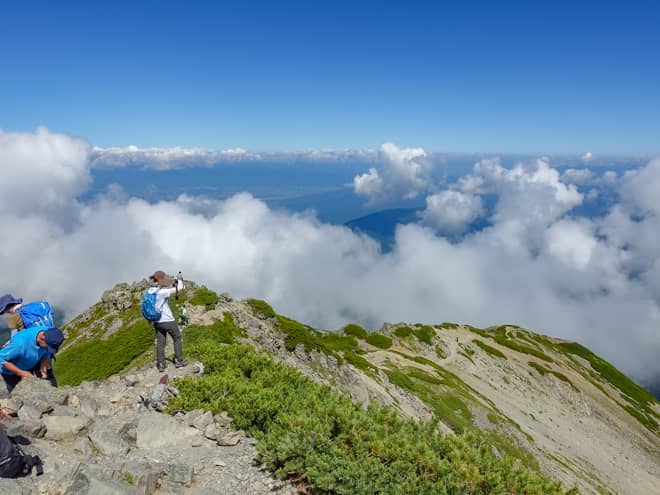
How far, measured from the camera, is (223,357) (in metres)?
18.0

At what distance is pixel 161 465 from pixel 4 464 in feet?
10.4

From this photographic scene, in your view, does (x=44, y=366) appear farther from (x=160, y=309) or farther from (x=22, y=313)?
(x=160, y=309)

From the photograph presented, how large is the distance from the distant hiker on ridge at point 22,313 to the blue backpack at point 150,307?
4.02m

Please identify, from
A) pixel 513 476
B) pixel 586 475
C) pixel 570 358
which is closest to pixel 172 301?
pixel 513 476

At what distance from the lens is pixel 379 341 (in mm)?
87938

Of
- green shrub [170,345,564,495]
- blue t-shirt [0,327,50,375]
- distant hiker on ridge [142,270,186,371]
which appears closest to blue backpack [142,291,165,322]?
distant hiker on ridge [142,270,186,371]

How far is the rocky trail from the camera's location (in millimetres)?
8320

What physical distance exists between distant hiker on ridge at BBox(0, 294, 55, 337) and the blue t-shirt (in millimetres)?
380

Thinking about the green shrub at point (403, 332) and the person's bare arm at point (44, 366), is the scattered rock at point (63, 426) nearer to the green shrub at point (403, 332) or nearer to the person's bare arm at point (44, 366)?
the person's bare arm at point (44, 366)

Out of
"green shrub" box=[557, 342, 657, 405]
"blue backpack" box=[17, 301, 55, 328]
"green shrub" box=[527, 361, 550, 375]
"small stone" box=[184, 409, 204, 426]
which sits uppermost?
"blue backpack" box=[17, 301, 55, 328]

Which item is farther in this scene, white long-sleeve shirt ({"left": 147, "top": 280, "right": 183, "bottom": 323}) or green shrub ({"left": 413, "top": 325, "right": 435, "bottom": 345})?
green shrub ({"left": 413, "top": 325, "right": 435, "bottom": 345})

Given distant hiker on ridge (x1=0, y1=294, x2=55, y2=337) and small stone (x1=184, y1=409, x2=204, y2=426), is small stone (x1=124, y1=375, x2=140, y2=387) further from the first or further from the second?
distant hiker on ridge (x1=0, y1=294, x2=55, y2=337)

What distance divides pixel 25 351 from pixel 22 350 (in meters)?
0.08

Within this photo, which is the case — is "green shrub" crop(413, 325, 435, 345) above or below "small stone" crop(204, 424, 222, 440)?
below
